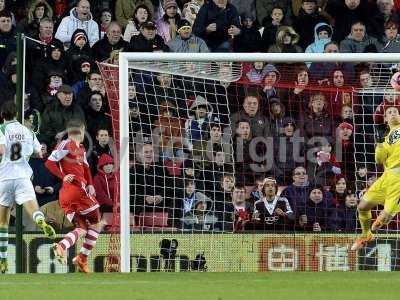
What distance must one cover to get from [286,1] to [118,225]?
4.77 metres

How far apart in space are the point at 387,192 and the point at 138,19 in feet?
14.8

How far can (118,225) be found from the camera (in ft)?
43.1

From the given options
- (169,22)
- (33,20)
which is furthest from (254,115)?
(33,20)

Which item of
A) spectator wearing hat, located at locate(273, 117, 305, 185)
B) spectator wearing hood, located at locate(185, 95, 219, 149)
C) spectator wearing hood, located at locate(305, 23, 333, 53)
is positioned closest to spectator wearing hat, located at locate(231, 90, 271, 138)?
spectator wearing hat, located at locate(273, 117, 305, 185)

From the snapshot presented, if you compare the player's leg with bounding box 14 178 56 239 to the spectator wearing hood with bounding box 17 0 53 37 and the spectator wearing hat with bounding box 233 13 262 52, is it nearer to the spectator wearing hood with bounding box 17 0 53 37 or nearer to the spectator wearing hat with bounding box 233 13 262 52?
the spectator wearing hood with bounding box 17 0 53 37

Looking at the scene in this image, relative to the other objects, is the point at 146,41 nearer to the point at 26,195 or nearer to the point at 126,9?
the point at 126,9

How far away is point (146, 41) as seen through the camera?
50.3ft

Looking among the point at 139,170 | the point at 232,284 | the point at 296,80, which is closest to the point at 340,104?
the point at 296,80

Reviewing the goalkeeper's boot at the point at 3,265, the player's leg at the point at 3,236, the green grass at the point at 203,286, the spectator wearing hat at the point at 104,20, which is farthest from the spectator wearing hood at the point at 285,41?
the green grass at the point at 203,286

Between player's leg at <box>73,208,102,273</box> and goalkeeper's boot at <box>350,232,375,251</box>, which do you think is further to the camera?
goalkeeper's boot at <box>350,232,375,251</box>

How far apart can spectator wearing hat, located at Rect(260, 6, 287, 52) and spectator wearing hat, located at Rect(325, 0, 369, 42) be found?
0.70 metres

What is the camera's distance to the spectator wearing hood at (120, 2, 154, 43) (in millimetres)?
15625

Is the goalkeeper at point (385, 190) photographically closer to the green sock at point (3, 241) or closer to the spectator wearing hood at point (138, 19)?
the green sock at point (3, 241)

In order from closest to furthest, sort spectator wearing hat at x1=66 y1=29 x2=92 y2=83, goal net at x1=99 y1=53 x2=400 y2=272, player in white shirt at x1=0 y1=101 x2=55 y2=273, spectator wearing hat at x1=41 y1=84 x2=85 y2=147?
player in white shirt at x1=0 y1=101 x2=55 y2=273 → goal net at x1=99 y1=53 x2=400 y2=272 → spectator wearing hat at x1=41 y1=84 x2=85 y2=147 → spectator wearing hat at x1=66 y1=29 x2=92 y2=83
